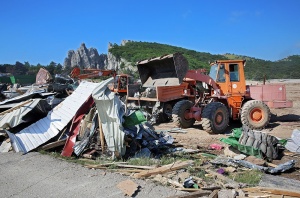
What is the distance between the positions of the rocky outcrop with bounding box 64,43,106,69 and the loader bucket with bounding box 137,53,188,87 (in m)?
91.1

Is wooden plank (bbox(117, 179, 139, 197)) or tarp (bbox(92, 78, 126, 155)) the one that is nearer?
wooden plank (bbox(117, 179, 139, 197))

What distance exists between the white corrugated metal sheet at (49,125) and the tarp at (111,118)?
64.4 inches

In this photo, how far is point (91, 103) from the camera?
8.77 metres

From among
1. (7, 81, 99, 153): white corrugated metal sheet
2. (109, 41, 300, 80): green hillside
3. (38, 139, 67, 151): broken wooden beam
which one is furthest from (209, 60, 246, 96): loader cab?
(109, 41, 300, 80): green hillside

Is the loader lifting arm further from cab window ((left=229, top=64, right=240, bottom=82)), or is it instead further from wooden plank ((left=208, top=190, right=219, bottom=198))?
wooden plank ((left=208, top=190, right=219, bottom=198))

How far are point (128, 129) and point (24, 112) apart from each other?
3.60 metres

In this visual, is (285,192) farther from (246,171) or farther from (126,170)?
(126,170)

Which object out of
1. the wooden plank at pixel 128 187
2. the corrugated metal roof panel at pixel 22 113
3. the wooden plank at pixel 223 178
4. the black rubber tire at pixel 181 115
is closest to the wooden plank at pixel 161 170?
the wooden plank at pixel 128 187

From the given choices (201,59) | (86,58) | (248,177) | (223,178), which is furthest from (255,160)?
(86,58)

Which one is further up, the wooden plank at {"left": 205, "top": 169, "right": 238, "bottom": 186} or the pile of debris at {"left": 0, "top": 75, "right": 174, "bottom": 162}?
the pile of debris at {"left": 0, "top": 75, "right": 174, "bottom": 162}

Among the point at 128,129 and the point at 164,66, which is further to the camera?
the point at 164,66

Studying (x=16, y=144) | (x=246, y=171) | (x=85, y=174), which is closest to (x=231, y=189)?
(x=246, y=171)

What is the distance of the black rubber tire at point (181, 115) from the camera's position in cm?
1122

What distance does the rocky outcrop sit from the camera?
100250 mm
